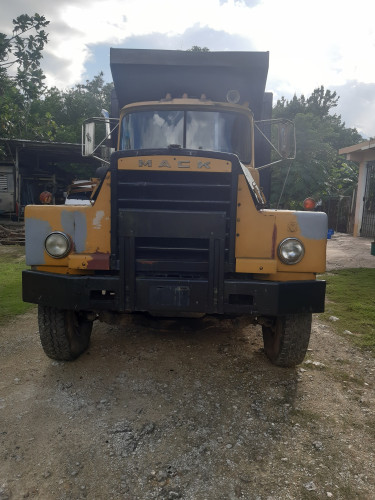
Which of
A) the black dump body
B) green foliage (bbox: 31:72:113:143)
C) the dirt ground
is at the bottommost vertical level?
the dirt ground

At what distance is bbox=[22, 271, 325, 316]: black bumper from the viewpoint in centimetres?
297

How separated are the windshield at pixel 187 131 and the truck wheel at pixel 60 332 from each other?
78.4 inches

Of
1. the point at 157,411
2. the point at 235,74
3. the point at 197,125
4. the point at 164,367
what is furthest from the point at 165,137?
the point at 157,411

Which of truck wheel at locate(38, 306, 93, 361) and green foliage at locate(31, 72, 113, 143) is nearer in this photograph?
truck wheel at locate(38, 306, 93, 361)

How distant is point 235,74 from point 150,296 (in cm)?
348

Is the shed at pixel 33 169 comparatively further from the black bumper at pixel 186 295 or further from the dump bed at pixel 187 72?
the black bumper at pixel 186 295

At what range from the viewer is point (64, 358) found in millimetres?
3598

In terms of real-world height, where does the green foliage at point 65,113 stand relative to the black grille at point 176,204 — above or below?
above

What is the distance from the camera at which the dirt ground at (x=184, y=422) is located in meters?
2.17

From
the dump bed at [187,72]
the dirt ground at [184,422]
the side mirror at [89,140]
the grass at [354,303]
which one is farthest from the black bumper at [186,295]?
the dump bed at [187,72]

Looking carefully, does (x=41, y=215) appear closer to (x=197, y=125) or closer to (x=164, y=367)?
(x=164, y=367)

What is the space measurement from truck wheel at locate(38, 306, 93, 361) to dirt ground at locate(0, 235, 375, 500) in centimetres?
15

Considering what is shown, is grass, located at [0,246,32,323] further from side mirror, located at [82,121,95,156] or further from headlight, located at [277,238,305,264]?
headlight, located at [277,238,305,264]

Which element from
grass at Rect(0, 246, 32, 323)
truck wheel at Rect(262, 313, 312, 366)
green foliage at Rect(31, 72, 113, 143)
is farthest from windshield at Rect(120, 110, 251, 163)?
green foliage at Rect(31, 72, 113, 143)
